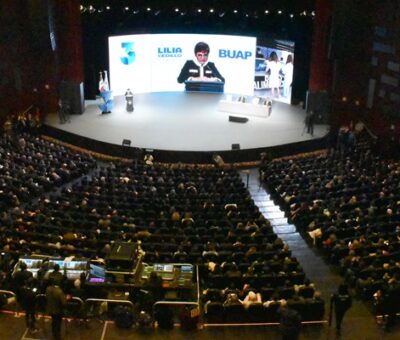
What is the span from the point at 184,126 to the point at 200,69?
24.6 ft

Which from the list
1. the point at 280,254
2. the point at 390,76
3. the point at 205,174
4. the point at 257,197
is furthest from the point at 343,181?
the point at 390,76

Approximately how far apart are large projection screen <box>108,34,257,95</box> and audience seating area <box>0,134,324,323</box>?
38.8 ft

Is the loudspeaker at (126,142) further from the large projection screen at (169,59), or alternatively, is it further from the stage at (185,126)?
the large projection screen at (169,59)

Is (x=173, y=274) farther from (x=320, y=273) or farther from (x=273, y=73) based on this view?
(x=273, y=73)

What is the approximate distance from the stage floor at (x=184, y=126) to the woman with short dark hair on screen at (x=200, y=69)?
2000 mm

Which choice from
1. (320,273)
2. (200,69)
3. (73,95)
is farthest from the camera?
(200,69)

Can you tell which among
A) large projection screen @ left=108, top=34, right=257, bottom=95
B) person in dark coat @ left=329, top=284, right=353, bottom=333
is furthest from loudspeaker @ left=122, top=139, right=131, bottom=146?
person in dark coat @ left=329, top=284, right=353, bottom=333

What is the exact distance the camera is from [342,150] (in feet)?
83.3

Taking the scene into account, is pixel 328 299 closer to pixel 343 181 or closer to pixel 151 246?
pixel 151 246

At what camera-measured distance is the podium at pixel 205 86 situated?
3434cm

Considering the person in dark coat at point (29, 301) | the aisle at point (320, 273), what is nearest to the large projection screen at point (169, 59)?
the aisle at point (320, 273)

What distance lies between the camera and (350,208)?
59.8 ft

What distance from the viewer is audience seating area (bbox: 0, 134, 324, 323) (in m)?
13.2

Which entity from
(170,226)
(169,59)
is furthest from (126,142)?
(169,59)
